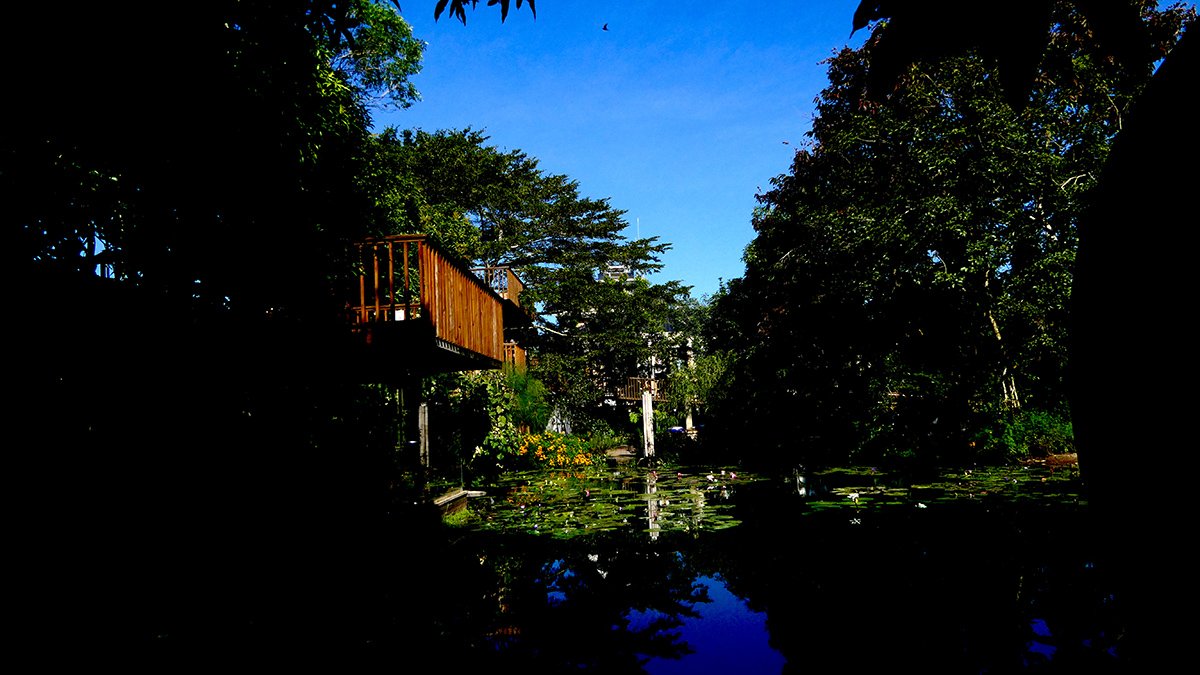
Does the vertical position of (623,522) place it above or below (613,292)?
below

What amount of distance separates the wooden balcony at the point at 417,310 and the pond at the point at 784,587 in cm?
215

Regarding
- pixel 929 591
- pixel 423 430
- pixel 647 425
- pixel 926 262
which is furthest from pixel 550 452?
pixel 929 591

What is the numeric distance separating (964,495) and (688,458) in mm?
11074

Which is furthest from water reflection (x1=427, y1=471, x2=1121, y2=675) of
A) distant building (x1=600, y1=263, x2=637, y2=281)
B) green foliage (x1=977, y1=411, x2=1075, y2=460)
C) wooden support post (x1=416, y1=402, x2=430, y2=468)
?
distant building (x1=600, y1=263, x2=637, y2=281)

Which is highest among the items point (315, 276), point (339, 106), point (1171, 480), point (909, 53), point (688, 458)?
point (339, 106)

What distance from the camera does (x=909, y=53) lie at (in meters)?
1.12

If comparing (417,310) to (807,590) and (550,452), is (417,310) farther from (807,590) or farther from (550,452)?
(550,452)

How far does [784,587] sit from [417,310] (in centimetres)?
534

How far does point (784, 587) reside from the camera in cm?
449

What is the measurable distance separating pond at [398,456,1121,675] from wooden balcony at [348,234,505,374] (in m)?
2.15

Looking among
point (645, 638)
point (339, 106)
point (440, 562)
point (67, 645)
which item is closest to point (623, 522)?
point (440, 562)

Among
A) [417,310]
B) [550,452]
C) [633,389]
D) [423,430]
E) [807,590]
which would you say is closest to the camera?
[807,590]

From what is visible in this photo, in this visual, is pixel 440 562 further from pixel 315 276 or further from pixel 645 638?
pixel 315 276

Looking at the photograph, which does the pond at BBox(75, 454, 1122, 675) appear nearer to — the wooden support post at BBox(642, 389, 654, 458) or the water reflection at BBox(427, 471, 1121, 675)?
the water reflection at BBox(427, 471, 1121, 675)
